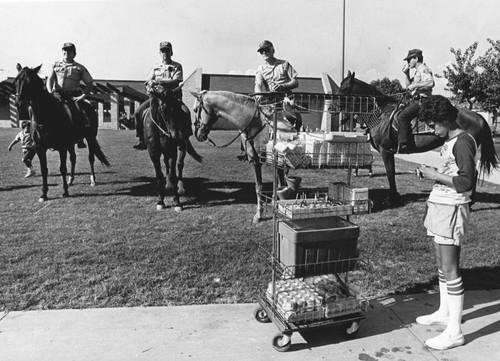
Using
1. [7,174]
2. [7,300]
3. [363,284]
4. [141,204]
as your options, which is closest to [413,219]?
[363,284]

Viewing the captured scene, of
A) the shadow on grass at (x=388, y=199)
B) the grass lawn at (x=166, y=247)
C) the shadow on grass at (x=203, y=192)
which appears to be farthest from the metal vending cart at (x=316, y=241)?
the shadow on grass at (x=203, y=192)

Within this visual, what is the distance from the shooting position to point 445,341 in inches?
149

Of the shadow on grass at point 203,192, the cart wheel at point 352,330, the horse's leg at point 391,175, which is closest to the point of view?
the cart wheel at point 352,330

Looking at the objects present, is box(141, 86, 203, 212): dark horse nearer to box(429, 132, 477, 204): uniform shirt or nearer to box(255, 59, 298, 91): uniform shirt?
box(255, 59, 298, 91): uniform shirt

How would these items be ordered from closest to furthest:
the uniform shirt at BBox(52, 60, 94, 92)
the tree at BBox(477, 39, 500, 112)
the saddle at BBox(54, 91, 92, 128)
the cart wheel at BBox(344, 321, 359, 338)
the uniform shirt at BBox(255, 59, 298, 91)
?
the cart wheel at BBox(344, 321, 359, 338), the uniform shirt at BBox(255, 59, 298, 91), the saddle at BBox(54, 91, 92, 128), the uniform shirt at BBox(52, 60, 94, 92), the tree at BBox(477, 39, 500, 112)

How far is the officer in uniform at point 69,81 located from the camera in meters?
9.96

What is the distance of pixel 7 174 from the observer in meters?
12.7

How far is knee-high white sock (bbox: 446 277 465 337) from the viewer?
379cm

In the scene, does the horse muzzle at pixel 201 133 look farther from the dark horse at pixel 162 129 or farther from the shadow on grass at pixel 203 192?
the shadow on grass at pixel 203 192

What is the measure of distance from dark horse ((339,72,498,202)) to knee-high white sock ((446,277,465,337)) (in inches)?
220

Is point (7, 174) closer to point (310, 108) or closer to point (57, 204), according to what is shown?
point (57, 204)

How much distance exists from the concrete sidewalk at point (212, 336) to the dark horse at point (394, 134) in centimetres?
519

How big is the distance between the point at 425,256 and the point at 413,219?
2.27m

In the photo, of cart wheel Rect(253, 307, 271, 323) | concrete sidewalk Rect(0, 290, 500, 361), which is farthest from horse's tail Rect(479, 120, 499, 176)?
cart wheel Rect(253, 307, 271, 323)
